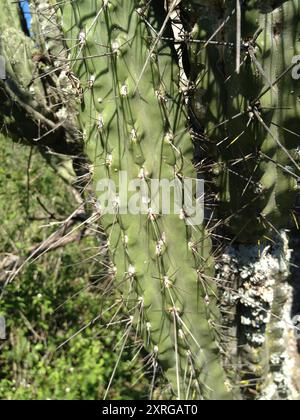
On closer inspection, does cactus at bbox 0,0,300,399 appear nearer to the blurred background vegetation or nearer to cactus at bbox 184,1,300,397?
cactus at bbox 184,1,300,397

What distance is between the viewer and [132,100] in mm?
1182

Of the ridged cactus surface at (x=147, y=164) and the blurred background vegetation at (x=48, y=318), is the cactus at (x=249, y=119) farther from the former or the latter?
the blurred background vegetation at (x=48, y=318)

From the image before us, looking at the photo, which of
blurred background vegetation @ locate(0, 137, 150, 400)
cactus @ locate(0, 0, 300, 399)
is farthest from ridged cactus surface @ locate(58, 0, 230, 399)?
blurred background vegetation @ locate(0, 137, 150, 400)

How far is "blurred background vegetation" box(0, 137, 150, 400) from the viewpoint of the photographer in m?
2.77

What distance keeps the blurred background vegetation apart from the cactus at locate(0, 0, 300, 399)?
1.11 metres

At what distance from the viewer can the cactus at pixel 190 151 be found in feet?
3.56

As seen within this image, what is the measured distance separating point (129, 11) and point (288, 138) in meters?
0.45

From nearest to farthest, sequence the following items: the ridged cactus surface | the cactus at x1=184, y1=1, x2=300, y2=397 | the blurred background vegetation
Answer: the cactus at x1=184, y1=1, x2=300, y2=397, the ridged cactus surface, the blurred background vegetation

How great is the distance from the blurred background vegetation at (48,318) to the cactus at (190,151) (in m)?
1.11

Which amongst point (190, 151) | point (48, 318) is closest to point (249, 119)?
point (190, 151)

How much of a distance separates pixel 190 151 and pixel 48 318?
224 centimetres

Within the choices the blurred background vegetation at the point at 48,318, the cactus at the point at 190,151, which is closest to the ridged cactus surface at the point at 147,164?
the cactus at the point at 190,151

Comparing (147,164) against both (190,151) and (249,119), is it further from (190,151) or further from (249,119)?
(249,119)

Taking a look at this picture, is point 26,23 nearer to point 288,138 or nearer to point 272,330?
point 288,138
